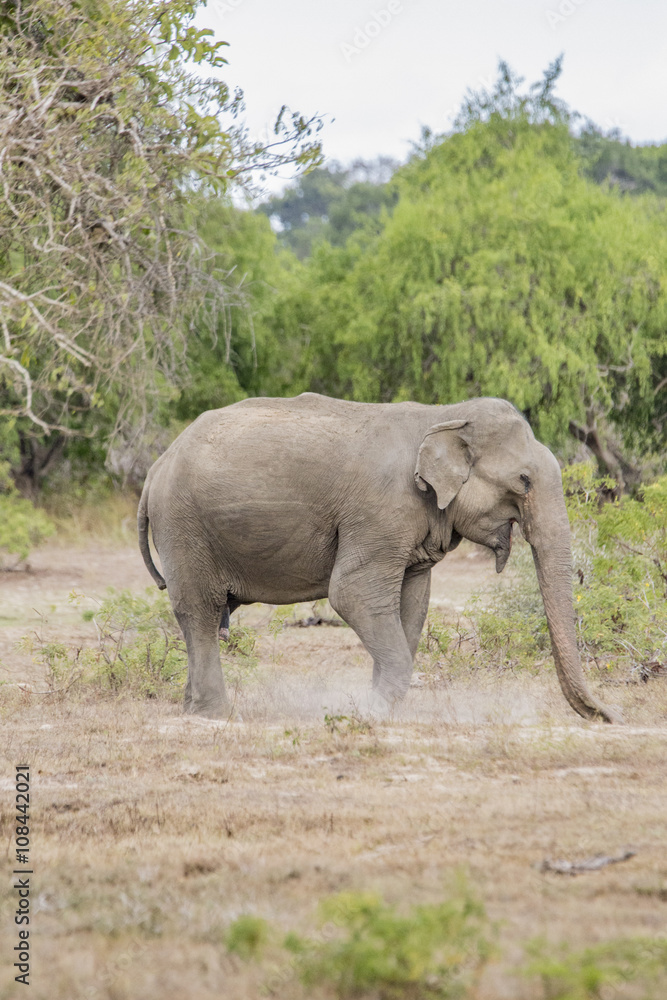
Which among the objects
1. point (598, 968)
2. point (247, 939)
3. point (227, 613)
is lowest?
point (227, 613)

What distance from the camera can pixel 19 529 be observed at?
64.1 feet

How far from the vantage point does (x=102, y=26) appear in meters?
9.84

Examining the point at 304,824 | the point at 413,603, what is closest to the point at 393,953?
the point at 304,824

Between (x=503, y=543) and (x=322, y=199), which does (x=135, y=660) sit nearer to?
(x=503, y=543)

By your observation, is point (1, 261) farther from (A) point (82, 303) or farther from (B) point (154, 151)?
(B) point (154, 151)

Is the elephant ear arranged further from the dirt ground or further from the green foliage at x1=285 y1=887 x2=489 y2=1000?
the green foliage at x1=285 y1=887 x2=489 y2=1000

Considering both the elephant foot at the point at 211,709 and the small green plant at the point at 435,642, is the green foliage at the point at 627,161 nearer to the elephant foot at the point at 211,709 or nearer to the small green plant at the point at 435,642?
the small green plant at the point at 435,642

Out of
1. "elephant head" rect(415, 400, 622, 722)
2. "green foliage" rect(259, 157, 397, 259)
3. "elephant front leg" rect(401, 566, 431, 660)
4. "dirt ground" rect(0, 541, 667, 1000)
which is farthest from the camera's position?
"green foliage" rect(259, 157, 397, 259)

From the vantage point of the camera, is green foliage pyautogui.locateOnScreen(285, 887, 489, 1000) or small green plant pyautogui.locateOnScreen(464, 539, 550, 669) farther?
small green plant pyautogui.locateOnScreen(464, 539, 550, 669)

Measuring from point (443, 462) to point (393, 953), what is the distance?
16.6 ft

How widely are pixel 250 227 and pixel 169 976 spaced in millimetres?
27855

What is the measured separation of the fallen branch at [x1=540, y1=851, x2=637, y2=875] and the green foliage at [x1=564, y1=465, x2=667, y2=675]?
543 cm

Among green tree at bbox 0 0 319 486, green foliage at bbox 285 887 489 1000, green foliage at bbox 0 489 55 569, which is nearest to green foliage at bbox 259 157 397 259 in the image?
green foliage at bbox 0 489 55 569

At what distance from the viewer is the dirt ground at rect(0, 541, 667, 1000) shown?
11.4 ft
